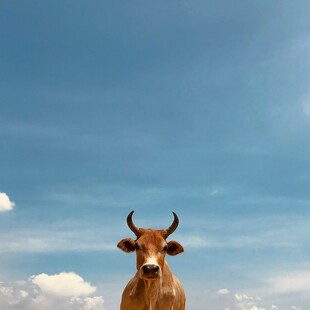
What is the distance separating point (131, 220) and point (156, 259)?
5.86 ft

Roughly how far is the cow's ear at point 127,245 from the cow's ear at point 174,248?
4.00 feet

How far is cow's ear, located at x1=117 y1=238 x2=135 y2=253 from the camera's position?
17.5 m

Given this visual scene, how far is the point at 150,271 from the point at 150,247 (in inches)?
42.3

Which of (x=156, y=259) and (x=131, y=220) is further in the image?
(x=131, y=220)

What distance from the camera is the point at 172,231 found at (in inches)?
723

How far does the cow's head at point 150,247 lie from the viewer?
16.2 m

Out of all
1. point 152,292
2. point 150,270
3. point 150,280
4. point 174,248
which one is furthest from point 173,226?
point 150,270

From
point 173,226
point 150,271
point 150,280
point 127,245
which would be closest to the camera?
point 150,271

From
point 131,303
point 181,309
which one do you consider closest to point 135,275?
point 131,303

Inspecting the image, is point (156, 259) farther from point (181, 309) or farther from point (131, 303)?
point (181, 309)

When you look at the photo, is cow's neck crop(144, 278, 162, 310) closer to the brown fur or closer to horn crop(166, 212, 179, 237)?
the brown fur

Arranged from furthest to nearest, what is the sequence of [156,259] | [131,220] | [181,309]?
1. [181,309]
2. [131,220]
3. [156,259]

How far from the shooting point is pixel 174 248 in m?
18.3

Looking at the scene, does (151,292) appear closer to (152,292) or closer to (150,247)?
(152,292)
